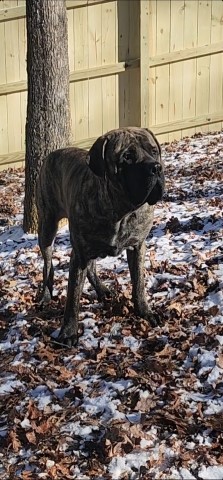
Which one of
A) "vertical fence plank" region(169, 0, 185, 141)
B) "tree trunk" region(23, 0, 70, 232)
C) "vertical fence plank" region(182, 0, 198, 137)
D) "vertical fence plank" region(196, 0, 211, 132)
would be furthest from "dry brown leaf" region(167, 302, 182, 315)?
"vertical fence plank" region(196, 0, 211, 132)

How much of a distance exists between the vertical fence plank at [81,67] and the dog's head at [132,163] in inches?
228

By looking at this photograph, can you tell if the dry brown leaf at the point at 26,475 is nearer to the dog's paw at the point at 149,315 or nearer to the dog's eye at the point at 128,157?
the dog's paw at the point at 149,315

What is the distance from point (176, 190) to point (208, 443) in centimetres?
458

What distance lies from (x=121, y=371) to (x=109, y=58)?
6.39m

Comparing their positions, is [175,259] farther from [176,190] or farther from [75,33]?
[75,33]

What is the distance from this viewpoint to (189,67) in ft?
35.6

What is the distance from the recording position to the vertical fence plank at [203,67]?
10750 mm

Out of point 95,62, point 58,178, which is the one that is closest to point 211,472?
point 58,178

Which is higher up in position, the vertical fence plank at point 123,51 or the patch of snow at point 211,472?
the vertical fence plank at point 123,51

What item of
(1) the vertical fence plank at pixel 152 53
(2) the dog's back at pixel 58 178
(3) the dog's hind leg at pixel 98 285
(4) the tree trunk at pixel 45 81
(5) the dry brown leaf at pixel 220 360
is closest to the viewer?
(5) the dry brown leaf at pixel 220 360

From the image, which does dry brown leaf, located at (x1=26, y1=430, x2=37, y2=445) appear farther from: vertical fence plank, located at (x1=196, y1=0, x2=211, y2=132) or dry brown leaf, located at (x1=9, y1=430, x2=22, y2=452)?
vertical fence plank, located at (x1=196, y1=0, x2=211, y2=132)

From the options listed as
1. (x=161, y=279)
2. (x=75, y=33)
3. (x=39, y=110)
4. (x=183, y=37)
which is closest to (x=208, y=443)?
(x=161, y=279)

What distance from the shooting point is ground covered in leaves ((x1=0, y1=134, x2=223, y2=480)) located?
400cm

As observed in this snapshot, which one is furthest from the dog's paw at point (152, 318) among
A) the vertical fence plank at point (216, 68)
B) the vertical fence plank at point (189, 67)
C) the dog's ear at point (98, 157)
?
the vertical fence plank at point (216, 68)
